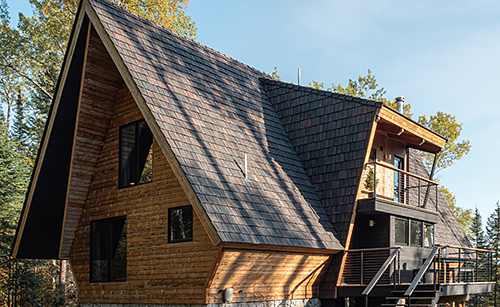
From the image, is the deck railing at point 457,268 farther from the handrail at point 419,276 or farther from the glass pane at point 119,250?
the glass pane at point 119,250

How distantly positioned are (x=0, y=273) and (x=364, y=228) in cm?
1428

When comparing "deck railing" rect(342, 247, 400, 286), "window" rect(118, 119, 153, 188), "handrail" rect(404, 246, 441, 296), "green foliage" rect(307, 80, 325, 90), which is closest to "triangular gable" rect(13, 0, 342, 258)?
"deck railing" rect(342, 247, 400, 286)

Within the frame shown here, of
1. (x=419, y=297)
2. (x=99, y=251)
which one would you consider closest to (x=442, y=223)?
(x=419, y=297)

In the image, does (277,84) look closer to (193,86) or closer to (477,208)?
(193,86)

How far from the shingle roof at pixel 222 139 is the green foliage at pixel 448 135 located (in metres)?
19.0

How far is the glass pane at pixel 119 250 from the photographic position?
12609mm

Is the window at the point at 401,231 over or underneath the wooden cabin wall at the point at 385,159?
underneath

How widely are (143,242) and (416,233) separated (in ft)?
24.7

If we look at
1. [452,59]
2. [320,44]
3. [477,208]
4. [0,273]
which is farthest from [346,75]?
[0,273]

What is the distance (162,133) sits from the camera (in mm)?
10328

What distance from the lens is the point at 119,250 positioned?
12805 millimetres

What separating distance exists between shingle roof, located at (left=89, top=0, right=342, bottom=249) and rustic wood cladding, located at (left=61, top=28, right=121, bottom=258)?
1127mm

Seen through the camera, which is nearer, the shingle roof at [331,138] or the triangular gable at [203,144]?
the triangular gable at [203,144]

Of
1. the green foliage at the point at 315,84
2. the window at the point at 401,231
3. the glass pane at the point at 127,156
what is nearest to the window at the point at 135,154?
the glass pane at the point at 127,156
